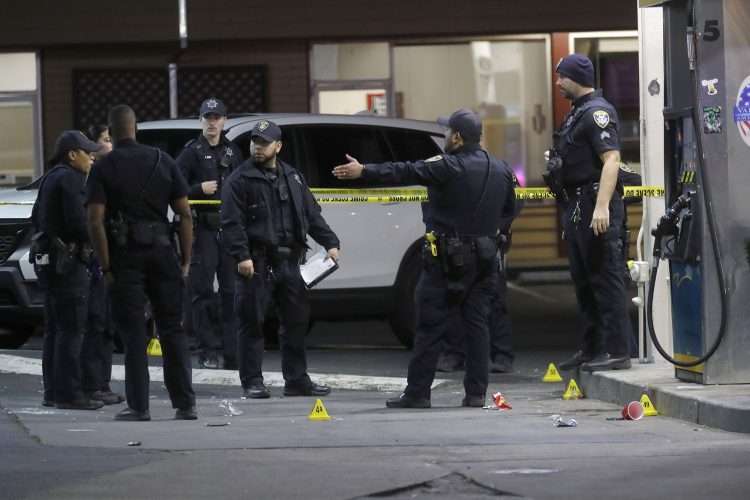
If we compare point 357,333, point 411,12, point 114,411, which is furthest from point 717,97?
point 411,12

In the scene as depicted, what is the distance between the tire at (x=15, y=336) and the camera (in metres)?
15.2

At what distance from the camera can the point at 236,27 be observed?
21812mm

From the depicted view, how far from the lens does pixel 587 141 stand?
36.6 feet

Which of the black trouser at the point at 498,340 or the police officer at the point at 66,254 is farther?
the black trouser at the point at 498,340

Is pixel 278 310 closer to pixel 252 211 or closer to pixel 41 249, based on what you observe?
pixel 252 211

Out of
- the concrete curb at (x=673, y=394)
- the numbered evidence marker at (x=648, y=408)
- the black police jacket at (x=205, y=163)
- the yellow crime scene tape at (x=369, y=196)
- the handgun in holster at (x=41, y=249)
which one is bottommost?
the numbered evidence marker at (x=648, y=408)

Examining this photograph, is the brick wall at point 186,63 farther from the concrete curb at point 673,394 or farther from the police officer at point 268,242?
the concrete curb at point 673,394

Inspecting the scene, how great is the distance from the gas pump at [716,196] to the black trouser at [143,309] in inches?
107

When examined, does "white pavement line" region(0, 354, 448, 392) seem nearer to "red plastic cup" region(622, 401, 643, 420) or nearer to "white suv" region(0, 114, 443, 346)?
"white suv" region(0, 114, 443, 346)

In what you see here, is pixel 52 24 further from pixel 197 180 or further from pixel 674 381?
pixel 674 381

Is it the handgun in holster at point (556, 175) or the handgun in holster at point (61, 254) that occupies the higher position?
the handgun in holster at point (556, 175)

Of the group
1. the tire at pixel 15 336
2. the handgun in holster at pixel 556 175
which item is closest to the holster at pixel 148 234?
the handgun in holster at pixel 556 175

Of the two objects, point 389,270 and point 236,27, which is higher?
point 236,27

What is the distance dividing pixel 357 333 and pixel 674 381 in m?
6.61
